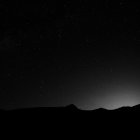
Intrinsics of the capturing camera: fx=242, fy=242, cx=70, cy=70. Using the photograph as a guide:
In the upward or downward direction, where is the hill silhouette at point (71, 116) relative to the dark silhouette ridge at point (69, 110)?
downward

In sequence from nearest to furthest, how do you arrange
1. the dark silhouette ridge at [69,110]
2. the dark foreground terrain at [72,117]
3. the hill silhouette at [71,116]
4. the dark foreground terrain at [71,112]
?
the dark foreground terrain at [72,117]
the hill silhouette at [71,116]
the dark foreground terrain at [71,112]
the dark silhouette ridge at [69,110]

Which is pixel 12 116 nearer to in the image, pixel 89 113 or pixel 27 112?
pixel 27 112

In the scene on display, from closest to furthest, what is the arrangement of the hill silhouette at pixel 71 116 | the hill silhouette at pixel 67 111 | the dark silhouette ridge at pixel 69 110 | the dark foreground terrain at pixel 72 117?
the dark foreground terrain at pixel 72 117 < the hill silhouette at pixel 71 116 < the hill silhouette at pixel 67 111 < the dark silhouette ridge at pixel 69 110

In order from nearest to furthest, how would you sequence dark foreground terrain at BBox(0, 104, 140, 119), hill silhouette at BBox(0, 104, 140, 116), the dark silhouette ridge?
dark foreground terrain at BBox(0, 104, 140, 119) → hill silhouette at BBox(0, 104, 140, 116) → the dark silhouette ridge

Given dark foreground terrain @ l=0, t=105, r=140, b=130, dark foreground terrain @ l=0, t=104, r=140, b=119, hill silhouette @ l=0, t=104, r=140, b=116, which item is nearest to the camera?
dark foreground terrain @ l=0, t=105, r=140, b=130

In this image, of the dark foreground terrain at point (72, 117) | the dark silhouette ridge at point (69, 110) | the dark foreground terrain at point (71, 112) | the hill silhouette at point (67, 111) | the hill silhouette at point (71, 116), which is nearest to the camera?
the dark foreground terrain at point (72, 117)

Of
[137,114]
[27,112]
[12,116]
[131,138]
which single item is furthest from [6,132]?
[137,114]

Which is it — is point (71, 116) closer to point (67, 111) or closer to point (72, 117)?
point (72, 117)

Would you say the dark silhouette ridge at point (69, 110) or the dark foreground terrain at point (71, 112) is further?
the dark silhouette ridge at point (69, 110)

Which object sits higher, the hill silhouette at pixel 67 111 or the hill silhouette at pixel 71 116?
the hill silhouette at pixel 67 111

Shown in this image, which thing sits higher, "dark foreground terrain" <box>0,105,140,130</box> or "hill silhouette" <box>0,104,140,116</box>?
"hill silhouette" <box>0,104,140,116</box>

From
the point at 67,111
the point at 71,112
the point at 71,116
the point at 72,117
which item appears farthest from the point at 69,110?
the point at 72,117

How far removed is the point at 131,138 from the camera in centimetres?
1486

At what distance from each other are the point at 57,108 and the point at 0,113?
4566 millimetres
